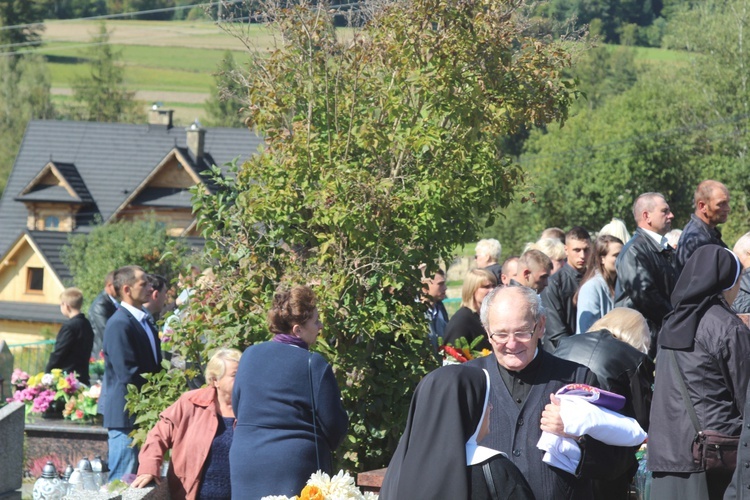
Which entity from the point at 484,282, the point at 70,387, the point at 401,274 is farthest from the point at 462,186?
the point at 70,387

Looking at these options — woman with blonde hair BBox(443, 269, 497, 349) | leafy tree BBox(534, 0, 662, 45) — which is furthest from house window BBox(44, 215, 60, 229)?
woman with blonde hair BBox(443, 269, 497, 349)

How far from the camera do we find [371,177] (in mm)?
6273

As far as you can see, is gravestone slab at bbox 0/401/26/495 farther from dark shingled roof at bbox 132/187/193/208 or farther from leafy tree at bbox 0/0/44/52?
leafy tree at bbox 0/0/44/52

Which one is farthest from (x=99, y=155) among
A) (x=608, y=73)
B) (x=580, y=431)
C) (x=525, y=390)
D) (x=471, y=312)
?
(x=580, y=431)

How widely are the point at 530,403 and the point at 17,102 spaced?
7612 cm

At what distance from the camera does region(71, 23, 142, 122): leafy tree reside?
81.4m

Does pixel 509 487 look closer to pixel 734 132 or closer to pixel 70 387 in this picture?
pixel 70 387

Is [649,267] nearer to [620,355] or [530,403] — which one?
[620,355]

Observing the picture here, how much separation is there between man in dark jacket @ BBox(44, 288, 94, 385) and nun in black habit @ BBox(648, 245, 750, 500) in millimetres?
7146

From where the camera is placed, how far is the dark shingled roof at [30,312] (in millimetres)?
48469

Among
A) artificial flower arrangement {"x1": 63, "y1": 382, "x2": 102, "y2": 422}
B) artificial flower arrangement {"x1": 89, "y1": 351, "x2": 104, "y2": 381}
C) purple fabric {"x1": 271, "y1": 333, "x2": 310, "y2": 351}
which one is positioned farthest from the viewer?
artificial flower arrangement {"x1": 89, "y1": 351, "x2": 104, "y2": 381}

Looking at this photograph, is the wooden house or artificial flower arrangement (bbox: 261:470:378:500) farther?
the wooden house

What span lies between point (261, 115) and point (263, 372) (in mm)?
2025

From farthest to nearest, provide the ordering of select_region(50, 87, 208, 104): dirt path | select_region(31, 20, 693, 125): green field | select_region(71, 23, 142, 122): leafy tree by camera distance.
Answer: select_region(31, 20, 693, 125): green field → select_region(50, 87, 208, 104): dirt path → select_region(71, 23, 142, 122): leafy tree
